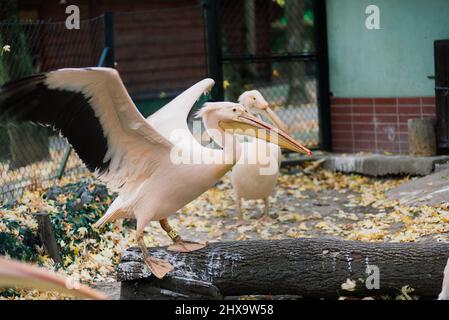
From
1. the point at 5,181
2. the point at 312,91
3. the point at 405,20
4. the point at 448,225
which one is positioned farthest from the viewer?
the point at 312,91

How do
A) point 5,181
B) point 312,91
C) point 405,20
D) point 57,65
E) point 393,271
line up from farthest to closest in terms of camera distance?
point 312,91, point 57,65, point 405,20, point 5,181, point 393,271

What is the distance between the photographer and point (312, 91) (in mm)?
16344

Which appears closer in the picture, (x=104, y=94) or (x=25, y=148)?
(x=104, y=94)

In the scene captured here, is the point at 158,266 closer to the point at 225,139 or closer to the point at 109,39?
the point at 225,139

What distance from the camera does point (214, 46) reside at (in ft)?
33.7

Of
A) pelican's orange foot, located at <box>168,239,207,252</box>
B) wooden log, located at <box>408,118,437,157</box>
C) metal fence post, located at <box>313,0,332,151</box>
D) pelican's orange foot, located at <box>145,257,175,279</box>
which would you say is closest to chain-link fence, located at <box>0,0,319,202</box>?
metal fence post, located at <box>313,0,332,151</box>

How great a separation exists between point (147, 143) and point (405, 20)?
5.25 meters

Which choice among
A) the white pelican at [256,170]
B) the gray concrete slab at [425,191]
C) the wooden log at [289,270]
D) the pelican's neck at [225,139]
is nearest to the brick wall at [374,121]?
the gray concrete slab at [425,191]

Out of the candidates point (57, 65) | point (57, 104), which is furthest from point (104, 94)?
point (57, 65)

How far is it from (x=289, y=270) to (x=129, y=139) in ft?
4.60

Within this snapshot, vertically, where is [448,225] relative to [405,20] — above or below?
below

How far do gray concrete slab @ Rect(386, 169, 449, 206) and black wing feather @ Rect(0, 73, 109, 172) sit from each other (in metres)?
3.40

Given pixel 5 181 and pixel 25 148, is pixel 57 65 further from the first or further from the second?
pixel 5 181

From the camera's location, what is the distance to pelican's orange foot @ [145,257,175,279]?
5367 millimetres
